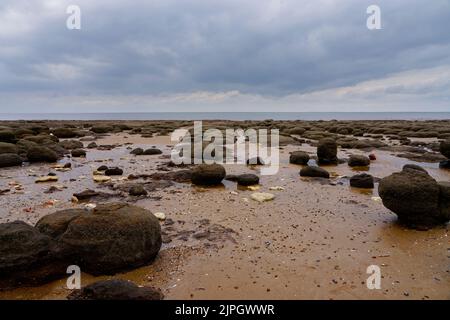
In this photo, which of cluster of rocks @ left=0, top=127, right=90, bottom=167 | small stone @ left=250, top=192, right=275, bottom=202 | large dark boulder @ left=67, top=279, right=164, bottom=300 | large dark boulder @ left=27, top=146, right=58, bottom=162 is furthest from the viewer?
large dark boulder @ left=27, top=146, right=58, bottom=162

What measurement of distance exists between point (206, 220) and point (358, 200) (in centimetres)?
437

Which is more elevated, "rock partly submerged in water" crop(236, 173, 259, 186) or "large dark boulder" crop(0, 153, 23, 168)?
"large dark boulder" crop(0, 153, 23, 168)

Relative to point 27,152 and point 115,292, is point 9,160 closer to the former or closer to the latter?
point 27,152

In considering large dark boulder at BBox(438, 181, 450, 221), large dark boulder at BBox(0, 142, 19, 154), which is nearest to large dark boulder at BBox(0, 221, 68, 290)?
large dark boulder at BBox(438, 181, 450, 221)

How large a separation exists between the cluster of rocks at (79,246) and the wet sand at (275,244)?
0.64 feet

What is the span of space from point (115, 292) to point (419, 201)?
6138 millimetres

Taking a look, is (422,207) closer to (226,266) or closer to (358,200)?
(358,200)

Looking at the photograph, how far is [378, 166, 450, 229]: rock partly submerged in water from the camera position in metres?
7.29

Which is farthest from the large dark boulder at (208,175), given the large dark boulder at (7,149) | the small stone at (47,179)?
the large dark boulder at (7,149)

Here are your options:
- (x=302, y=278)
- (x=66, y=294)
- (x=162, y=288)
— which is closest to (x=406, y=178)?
(x=302, y=278)

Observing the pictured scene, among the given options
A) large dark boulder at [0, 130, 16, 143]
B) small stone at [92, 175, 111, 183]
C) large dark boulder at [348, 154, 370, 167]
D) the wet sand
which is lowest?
the wet sand

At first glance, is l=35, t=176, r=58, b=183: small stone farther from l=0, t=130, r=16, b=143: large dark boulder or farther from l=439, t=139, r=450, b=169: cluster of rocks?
l=439, t=139, r=450, b=169: cluster of rocks

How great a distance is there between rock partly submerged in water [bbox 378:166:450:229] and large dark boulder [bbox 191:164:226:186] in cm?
522

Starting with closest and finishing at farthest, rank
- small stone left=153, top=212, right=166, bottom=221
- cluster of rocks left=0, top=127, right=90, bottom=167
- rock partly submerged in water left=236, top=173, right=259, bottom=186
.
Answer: small stone left=153, top=212, right=166, bottom=221 → rock partly submerged in water left=236, top=173, right=259, bottom=186 → cluster of rocks left=0, top=127, right=90, bottom=167
